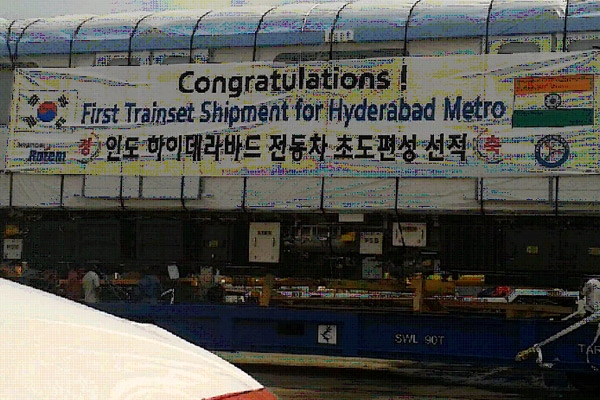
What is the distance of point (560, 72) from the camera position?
34.9ft

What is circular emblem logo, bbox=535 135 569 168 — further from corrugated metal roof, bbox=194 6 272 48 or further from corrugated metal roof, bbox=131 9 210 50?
corrugated metal roof, bbox=131 9 210 50

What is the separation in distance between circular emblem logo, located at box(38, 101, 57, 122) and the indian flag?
6048 mm

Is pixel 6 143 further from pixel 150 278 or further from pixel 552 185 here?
pixel 552 185

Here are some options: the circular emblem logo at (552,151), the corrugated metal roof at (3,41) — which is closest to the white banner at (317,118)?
the circular emblem logo at (552,151)

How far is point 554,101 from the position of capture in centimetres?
1070

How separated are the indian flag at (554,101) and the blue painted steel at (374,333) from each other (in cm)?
232

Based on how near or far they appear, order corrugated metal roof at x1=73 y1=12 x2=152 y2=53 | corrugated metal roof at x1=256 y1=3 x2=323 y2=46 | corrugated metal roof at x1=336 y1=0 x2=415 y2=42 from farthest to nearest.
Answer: corrugated metal roof at x1=73 y1=12 x2=152 y2=53 → corrugated metal roof at x1=256 y1=3 x2=323 y2=46 → corrugated metal roof at x1=336 y1=0 x2=415 y2=42

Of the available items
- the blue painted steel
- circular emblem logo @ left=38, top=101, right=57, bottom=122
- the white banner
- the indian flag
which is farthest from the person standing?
the indian flag

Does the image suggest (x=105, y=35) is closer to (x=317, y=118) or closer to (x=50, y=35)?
(x=50, y=35)

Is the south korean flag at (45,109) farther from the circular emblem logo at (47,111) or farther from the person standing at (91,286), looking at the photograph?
the person standing at (91,286)

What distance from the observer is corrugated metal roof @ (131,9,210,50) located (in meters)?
12.0

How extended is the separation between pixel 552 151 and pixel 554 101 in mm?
591

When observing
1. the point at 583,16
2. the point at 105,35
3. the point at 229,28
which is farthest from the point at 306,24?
the point at 583,16

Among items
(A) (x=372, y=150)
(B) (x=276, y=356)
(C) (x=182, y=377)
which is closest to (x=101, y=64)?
(A) (x=372, y=150)
